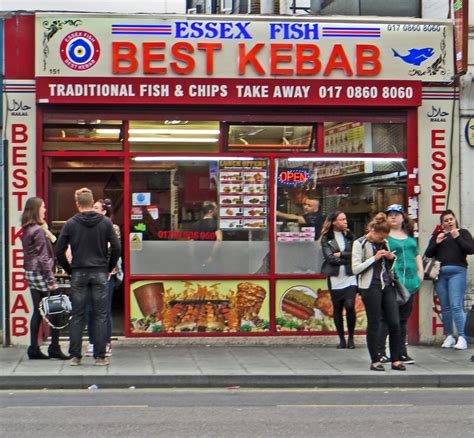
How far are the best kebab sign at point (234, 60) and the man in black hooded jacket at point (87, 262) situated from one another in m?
2.35

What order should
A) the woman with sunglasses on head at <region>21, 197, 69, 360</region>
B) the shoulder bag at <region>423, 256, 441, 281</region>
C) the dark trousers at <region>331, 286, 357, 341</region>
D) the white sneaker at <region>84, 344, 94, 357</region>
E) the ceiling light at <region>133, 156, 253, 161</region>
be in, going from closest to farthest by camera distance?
the woman with sunglasses on head at <region>21, 197, 69, 360</region>
the white sneaker at <region>84, 344, 94, 357</region>
the dark trousers at <region>331, 286, 357, 341</region>
the shoulder bag at <region>423, 256, 441, 281</region>
the ceiling light at <region>133, 156, 253, 161</region>

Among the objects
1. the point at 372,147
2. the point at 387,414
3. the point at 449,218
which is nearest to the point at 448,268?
the point at 449,218

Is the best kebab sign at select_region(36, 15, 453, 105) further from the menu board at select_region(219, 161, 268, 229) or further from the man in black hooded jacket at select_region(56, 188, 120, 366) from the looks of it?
the man in black hooded jacket at select_region(56, 188, 120, 366)

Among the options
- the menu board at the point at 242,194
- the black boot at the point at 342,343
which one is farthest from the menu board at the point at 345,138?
the black boot at the point at 342,343

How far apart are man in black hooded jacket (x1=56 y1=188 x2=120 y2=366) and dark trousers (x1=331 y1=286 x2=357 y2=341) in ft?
10.5

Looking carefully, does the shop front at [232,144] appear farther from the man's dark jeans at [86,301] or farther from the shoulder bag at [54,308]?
the man's dark jeans at [86,301]

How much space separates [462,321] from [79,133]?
5.89 meters

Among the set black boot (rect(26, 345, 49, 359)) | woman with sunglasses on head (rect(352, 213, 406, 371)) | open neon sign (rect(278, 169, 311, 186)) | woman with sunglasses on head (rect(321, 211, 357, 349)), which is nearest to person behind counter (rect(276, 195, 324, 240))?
open neon sign (rect(278, 169, 311, 186))

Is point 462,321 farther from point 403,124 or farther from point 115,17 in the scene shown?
point 115,17

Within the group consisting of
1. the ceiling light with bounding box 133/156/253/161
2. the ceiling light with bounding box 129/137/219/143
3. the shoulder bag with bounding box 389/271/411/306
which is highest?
the ceiling light with bounding box 129/137/219/143

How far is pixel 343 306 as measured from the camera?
38.0 feet

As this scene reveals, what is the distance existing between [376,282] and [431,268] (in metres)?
2.25

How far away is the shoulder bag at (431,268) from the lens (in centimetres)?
1180

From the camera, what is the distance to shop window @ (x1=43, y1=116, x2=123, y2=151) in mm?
11844
